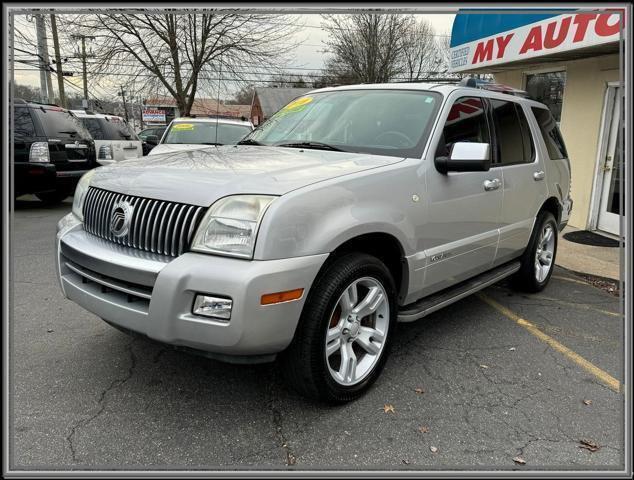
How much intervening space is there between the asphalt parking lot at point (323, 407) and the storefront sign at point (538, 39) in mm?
3749

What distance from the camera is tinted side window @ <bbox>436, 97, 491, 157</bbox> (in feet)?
11.9

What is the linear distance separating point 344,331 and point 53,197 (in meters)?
9.26

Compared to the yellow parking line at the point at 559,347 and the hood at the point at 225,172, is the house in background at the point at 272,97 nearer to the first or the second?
the yellow parking line at the point at 559,347

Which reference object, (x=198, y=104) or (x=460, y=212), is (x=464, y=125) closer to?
(x=460, y=212)

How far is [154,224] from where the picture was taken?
8.75 feet

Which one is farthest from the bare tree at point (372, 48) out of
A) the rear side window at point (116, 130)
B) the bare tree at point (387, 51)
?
the rear side window at point (116, 130)

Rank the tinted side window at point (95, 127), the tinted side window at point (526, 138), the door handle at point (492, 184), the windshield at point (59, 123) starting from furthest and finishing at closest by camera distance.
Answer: the tinted side window at point (95, 127), the windshield at point (59, 123), the tinted side window at point (526, 138), the door handle at point (492, 184)

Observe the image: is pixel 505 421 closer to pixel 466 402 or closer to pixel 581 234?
pixel 466 402

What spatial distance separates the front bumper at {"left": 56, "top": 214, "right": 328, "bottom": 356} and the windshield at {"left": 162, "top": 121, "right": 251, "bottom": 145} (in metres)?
8.19

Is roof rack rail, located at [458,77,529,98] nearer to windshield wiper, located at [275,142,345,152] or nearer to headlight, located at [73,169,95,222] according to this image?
windshield wiper, located at [275,142,345,152]

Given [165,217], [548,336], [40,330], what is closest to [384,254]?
[165,217]

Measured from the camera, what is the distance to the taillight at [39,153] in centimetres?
876

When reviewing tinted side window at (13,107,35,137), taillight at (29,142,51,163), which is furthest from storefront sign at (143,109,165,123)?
taillight at (29,142,51,163)

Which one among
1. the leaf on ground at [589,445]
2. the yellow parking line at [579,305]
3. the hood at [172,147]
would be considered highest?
the hood at [172,147]
